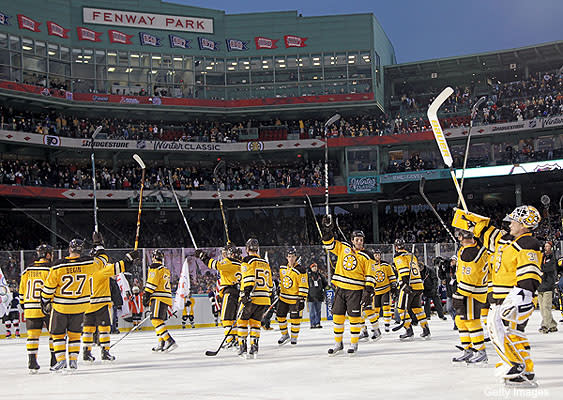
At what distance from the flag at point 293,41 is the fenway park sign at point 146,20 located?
4877 mm

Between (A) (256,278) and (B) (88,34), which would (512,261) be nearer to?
(A) (256,278)

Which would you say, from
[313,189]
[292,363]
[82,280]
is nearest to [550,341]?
[292,363]

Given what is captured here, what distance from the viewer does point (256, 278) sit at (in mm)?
11711

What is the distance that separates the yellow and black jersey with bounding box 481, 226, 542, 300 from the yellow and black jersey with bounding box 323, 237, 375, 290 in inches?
132

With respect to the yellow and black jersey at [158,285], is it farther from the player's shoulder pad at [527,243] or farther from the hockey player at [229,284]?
the player's shoulder pad at [527,243]

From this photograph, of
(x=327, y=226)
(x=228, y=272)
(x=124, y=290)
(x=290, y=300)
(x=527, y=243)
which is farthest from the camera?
(x=124, y=290)

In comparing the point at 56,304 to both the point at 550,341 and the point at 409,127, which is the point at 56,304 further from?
the point at 409,127

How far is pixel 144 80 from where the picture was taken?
42.0 meters

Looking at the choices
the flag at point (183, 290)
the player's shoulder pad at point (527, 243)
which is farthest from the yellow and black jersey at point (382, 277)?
the player's shoulder pad at point (527, 243)

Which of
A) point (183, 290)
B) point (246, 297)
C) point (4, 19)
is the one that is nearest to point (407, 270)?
point (246, 297)

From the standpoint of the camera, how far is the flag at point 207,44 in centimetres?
4278

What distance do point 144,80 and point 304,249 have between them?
75.1 feet
